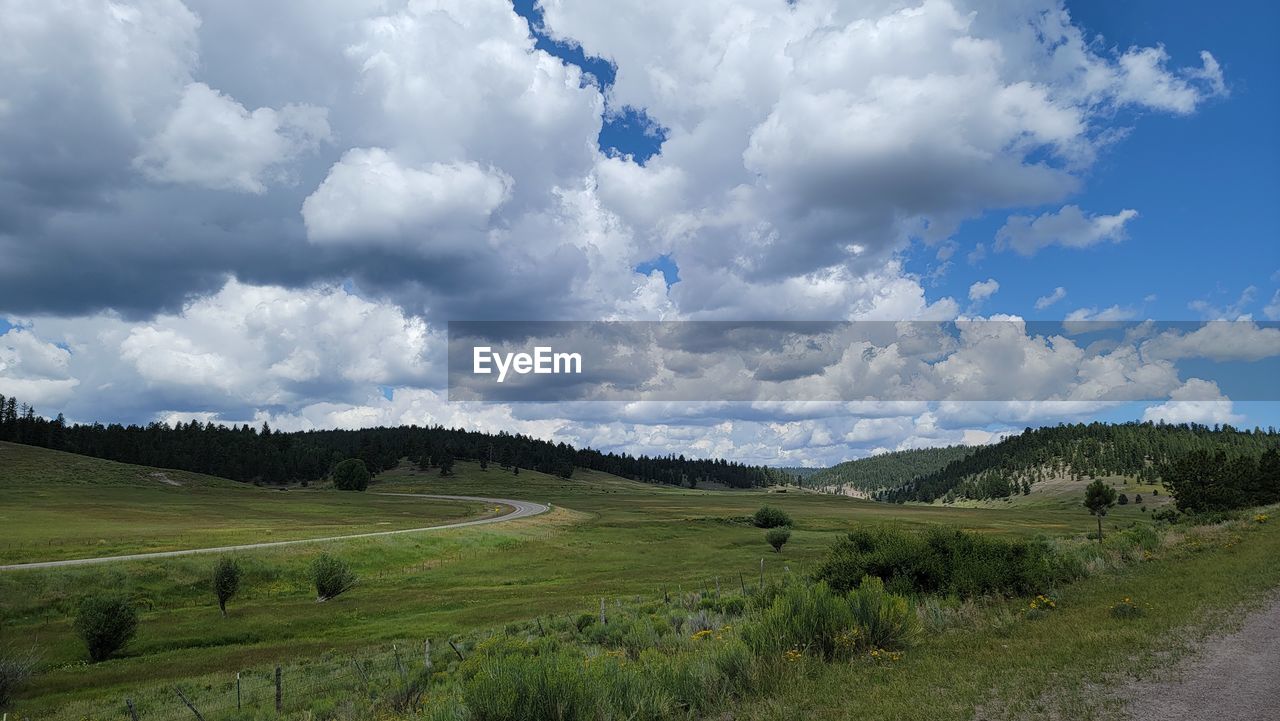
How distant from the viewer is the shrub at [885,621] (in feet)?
52.6

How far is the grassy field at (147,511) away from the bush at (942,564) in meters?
63.9

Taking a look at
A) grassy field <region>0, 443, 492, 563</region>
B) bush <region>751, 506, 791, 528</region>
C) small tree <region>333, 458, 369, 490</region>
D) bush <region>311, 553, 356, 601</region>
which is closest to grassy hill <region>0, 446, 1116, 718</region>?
bush <region>311, 553, 356, 601</region>

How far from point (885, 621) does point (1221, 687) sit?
20.7 ft

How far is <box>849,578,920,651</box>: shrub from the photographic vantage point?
16.0 metres

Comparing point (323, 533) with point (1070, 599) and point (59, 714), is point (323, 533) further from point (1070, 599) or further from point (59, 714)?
point (1070, 599)

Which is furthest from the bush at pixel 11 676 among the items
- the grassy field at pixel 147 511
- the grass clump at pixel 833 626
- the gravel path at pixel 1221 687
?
the gravel path at pixel 1221 687

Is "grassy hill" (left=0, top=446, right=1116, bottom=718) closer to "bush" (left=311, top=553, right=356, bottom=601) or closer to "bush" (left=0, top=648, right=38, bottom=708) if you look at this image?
"bush" (left=0, top=648, right=38, bottom=708)

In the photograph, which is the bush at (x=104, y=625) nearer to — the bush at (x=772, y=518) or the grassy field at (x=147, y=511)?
the grassy field at (x=147, y=511)

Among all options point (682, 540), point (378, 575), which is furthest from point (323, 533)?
point (682, 540)

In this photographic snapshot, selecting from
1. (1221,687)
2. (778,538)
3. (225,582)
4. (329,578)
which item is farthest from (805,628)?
(778,538)

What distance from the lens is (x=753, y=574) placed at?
181ft

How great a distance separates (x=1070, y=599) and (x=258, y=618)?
49.2 m

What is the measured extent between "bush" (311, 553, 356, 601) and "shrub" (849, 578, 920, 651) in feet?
160

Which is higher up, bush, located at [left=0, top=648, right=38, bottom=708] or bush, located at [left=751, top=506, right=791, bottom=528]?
bush, located at [left=0, top=648, right=38, bottom=708]
